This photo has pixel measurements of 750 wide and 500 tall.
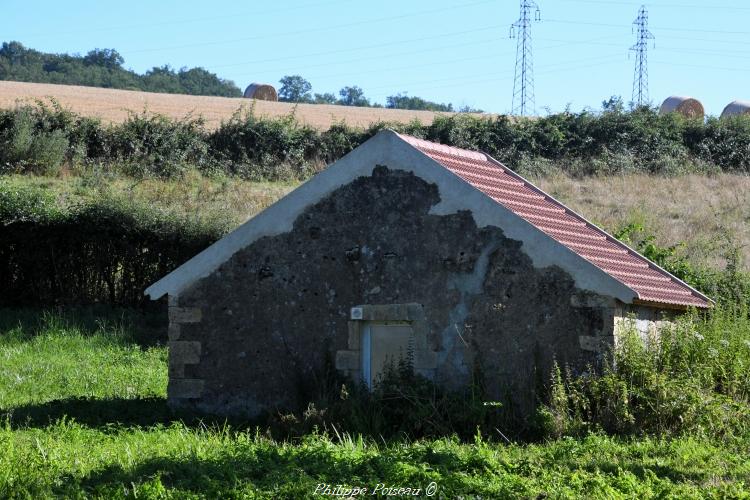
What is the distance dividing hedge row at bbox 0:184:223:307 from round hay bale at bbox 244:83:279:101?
23104mm

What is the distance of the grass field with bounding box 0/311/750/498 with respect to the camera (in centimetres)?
791

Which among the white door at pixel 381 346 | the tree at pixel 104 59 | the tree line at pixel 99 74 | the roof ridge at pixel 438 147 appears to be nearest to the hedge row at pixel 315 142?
the roof ridge at pixel 438 147

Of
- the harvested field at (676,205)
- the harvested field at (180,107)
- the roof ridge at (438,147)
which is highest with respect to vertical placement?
the harvested field at (180,107)

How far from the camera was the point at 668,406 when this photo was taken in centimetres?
1077

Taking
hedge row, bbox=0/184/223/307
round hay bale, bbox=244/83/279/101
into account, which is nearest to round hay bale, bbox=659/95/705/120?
round hay bale, bbox=244/83/279/101

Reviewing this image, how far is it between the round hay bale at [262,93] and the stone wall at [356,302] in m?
30.1

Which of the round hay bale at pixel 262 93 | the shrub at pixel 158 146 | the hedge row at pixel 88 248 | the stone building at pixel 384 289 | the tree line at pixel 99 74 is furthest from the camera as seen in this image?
the tree line at pixel 99 74

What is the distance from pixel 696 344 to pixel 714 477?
10.6 ft

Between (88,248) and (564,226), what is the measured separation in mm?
10323

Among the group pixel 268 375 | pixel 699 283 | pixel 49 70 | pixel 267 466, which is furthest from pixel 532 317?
pixel 49 70

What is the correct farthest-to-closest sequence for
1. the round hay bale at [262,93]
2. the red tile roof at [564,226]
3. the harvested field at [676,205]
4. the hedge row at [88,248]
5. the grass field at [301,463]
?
1. the round hay bale at [262,93]
2. the harvested field at [676,205]
3. the hedge row at [88,248]
4. the red tile roof at [564,226]
5. the grass field at [301,463]

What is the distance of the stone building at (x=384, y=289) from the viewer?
39.4ft

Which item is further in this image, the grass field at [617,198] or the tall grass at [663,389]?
the grass field at [617,198]

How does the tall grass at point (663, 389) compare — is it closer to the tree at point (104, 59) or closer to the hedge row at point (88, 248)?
the hedge row at point (88, 248)
